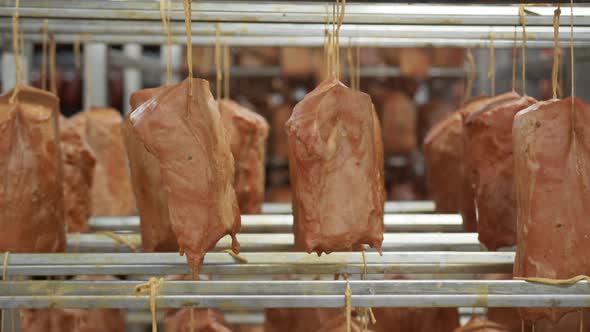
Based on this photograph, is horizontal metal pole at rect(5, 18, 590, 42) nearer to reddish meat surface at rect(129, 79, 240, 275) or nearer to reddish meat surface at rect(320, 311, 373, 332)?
reddish meat surface at rect(129, 79, 240, 275)

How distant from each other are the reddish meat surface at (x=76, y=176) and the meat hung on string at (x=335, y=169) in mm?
1134

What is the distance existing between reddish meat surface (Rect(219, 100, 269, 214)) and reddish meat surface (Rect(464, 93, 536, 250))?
93cm

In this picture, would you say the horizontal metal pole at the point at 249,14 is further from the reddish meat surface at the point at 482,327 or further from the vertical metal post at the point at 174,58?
the vertical metal post at the point at 174,58

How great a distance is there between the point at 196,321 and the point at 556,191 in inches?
46.6

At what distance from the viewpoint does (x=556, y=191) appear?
178 centimetres

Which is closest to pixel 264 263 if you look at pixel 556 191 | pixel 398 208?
pixel 556 191

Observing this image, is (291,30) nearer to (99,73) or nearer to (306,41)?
(306,41)

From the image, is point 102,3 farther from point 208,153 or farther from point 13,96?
point 208,153

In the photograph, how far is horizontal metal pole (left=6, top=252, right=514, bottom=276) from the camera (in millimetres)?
1900

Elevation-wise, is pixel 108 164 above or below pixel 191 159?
below

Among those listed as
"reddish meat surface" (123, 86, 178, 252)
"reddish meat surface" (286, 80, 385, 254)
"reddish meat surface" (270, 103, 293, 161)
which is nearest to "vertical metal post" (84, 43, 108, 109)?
"reddish meat surface" (270, 103, 293, 161)

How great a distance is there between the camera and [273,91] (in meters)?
6.18

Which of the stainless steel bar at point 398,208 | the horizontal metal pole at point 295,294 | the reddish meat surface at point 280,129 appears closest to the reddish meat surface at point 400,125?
the reddish meat surface at point 280,129

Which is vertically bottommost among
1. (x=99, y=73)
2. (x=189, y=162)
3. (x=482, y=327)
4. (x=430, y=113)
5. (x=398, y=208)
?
(x=482, y=327)
